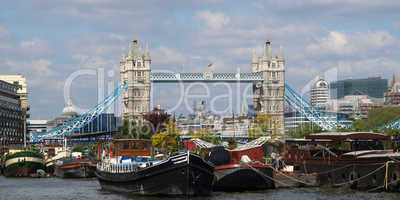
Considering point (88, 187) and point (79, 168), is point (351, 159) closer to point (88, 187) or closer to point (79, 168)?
point (88, 187)

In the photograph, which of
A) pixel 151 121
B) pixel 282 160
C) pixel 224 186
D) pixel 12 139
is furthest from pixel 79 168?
pixel 12 139

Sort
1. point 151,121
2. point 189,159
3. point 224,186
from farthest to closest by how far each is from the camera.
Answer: point 151,121 → point 224,186 → point 189,159

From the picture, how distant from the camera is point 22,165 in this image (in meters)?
95.6

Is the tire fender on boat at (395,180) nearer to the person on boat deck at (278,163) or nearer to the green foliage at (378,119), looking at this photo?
the person on boat deck at (278,163)

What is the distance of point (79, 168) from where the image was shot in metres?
88.6

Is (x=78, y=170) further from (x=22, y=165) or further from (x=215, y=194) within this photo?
(x=215, y=194)

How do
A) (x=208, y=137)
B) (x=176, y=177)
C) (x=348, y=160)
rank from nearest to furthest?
(x=176, y=177)
(x=348, y=160)
(x=208, y=137)

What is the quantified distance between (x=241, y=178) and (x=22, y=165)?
136ft

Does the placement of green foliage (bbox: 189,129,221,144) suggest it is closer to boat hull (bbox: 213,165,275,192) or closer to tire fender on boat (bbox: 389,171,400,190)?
boat hull (bbox: 213,165,275,192)

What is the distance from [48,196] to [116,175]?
15.0 ft

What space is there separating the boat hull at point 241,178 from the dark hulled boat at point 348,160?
461cm

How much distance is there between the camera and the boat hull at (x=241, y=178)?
5897cm

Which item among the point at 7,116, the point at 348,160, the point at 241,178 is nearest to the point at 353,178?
the point at 348,160

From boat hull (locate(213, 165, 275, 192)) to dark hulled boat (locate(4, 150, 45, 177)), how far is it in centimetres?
4021
